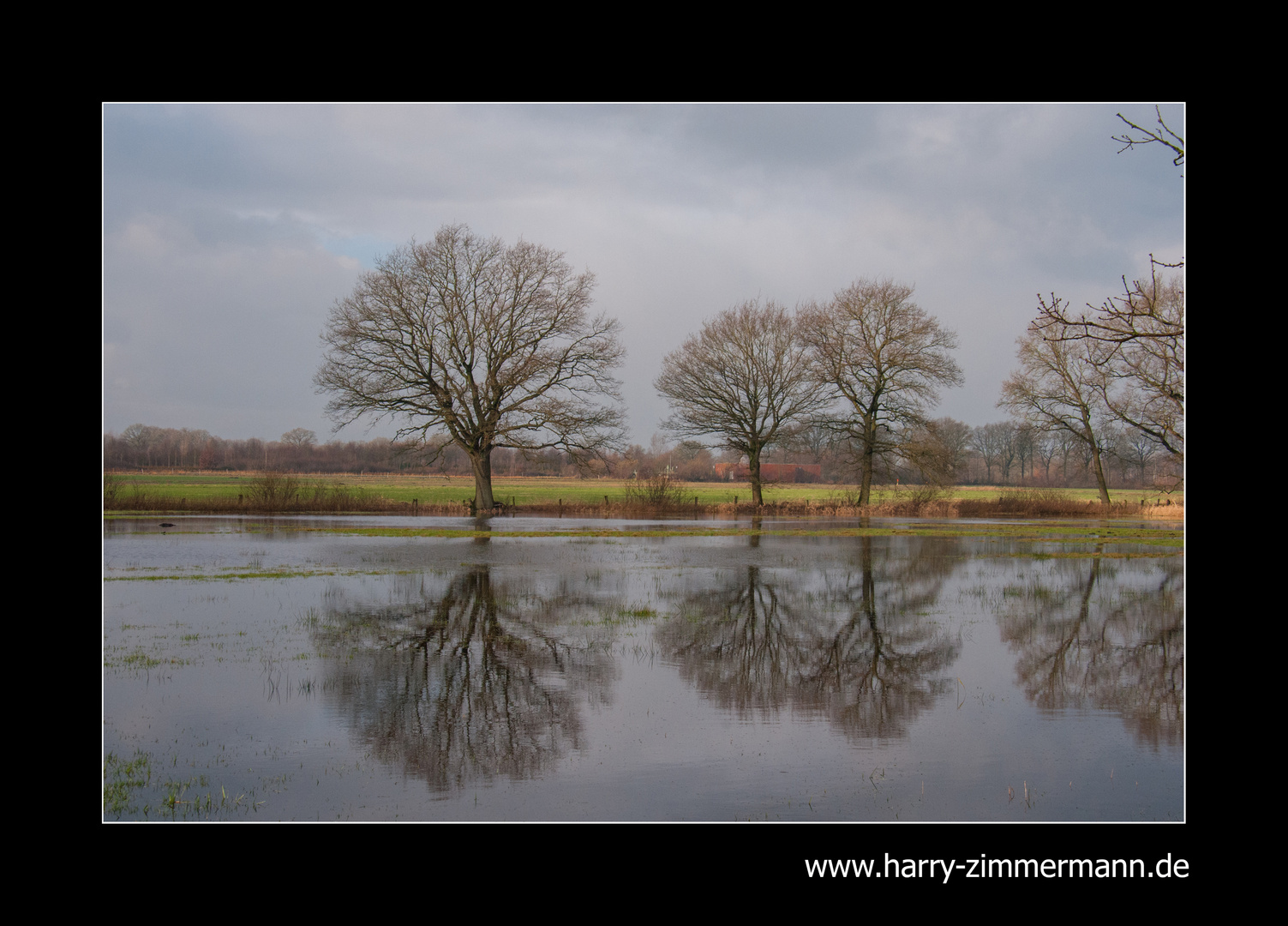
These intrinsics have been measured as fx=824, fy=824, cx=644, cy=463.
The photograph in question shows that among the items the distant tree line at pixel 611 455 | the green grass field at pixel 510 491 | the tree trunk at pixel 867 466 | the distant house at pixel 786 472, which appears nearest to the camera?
the distant tree line at pixel 611 455

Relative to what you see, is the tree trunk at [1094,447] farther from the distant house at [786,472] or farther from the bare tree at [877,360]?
the distant house at [786,472]

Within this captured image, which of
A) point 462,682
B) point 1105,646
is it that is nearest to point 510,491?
point 1105,646

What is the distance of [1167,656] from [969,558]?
513 inches

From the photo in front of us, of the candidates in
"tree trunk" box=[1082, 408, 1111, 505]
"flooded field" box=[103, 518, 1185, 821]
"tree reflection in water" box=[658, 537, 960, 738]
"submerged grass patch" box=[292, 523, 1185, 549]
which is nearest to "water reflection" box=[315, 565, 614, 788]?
"flooded field" box=[103, 518, 1185, 821]

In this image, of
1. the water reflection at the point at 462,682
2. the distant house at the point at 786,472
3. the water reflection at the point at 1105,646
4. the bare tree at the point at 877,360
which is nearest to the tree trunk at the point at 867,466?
the bare tree at the point at 877,360

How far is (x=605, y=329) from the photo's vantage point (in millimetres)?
45312

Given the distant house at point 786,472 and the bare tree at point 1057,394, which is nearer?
the bare tree at point 1057,394

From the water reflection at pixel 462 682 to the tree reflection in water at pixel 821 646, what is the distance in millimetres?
1614

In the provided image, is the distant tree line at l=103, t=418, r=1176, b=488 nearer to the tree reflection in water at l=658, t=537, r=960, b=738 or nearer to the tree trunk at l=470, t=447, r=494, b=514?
the tree trunk at l=470, t=447, r=494, b=514

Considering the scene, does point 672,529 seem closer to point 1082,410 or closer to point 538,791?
point 538,791

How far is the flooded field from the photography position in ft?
19.8

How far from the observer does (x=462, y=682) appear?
29.9ft

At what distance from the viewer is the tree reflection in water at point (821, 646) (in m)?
8.52
